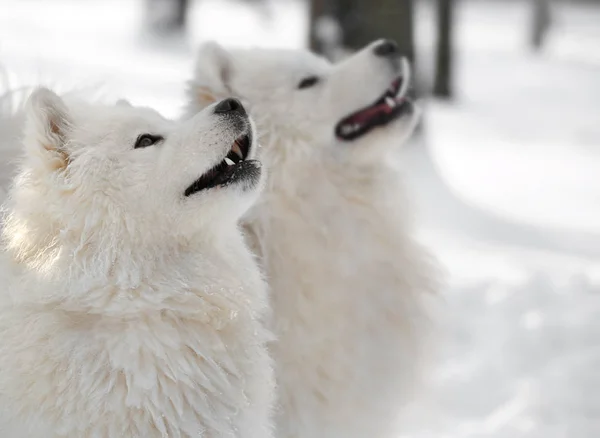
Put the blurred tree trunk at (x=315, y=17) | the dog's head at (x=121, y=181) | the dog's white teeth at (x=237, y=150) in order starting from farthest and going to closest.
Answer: the blurred tree trunk at (x=315, y=17)
the dog's white teeth at (x=237, y=150)
the dog's head at (x=121, y=181)

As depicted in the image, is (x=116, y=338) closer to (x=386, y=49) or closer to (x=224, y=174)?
(x=224, y=174)

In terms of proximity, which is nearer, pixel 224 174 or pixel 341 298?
pixel 224 174

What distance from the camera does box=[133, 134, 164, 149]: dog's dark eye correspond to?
2654 millimetres

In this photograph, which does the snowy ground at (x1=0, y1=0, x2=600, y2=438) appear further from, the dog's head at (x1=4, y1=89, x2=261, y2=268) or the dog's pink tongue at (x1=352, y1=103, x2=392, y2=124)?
the dog's head at (x1=4, y1=89, x2=261, y2=268)

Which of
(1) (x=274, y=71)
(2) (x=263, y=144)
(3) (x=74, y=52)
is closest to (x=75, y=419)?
(2) (x=263, y=144)

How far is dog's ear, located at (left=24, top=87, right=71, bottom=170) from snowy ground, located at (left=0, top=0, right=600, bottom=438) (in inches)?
40.9

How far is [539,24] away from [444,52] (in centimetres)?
1065

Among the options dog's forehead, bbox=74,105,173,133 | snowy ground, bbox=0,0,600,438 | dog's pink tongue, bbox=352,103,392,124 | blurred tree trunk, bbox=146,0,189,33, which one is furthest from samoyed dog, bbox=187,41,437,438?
blurred tree trunk, bbox=146,0,189,33

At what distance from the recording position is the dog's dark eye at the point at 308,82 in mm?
3656

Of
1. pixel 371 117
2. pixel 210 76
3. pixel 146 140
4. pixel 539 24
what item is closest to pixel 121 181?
pixel 146 140

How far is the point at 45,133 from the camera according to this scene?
8.21 ft

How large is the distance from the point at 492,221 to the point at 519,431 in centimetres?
336

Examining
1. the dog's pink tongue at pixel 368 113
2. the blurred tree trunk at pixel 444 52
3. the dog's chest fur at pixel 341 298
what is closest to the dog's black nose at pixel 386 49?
the dog's pink tongue at pixel 368 113

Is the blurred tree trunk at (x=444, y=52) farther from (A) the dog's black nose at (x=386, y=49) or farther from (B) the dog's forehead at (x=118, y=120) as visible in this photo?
(B) the dog's forehead at (x=118, y=120)
